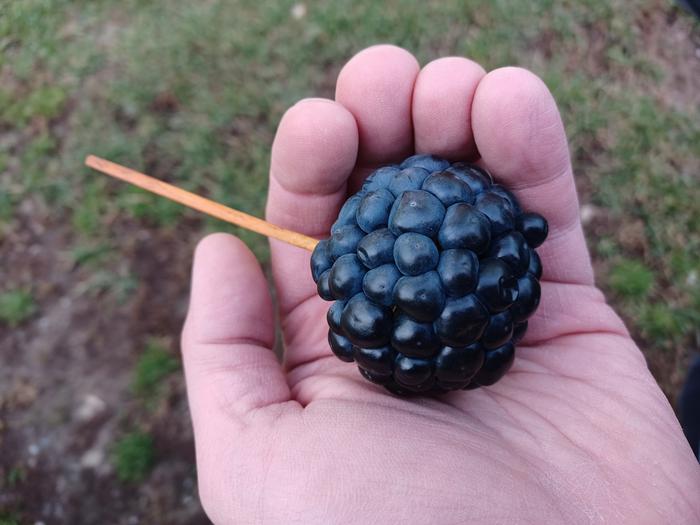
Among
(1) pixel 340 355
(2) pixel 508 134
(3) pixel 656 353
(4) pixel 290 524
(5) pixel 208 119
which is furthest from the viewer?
(5) pixel 208 119

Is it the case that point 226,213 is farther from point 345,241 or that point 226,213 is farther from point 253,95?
point 253,95

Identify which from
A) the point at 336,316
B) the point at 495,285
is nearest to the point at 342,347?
the point at 336,316

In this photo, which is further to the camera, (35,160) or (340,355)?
(35,160)

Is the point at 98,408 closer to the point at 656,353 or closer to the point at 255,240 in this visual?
the point at 255,240

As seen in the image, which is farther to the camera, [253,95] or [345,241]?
[253,95]

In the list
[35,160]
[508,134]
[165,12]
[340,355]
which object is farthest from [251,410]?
[165,12]

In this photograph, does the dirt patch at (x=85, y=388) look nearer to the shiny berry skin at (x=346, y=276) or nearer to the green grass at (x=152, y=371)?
the green grass at (x=152, y=371)
